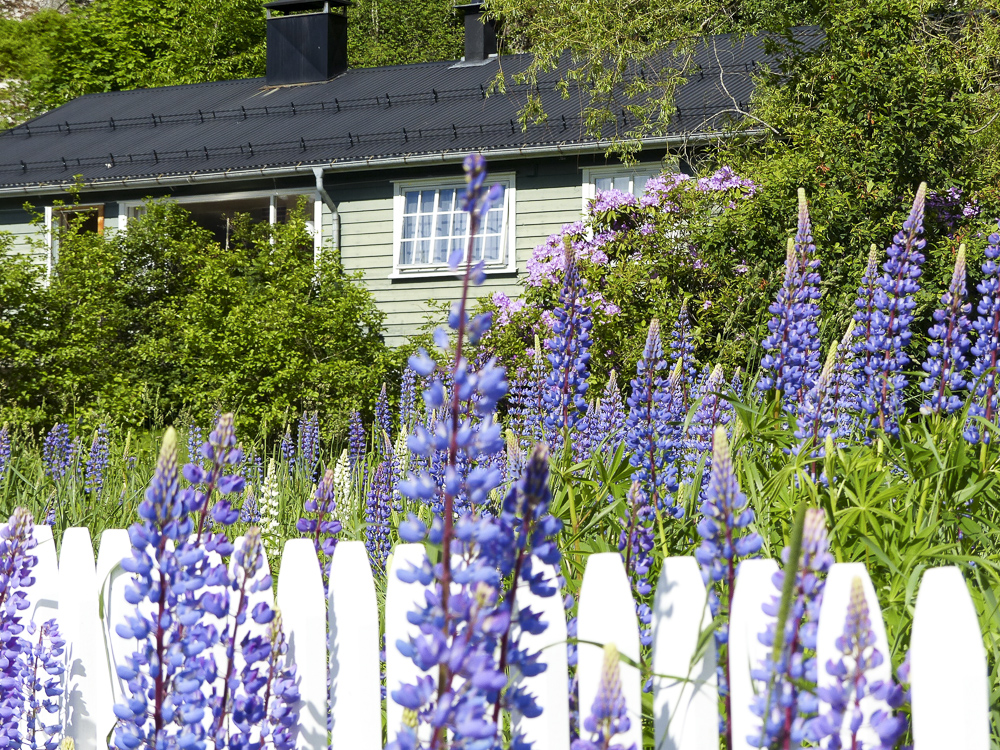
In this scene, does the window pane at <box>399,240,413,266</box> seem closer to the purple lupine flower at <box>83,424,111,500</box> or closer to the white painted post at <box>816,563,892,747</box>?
the purple lupine flower at <box>83,424,111,500</box>

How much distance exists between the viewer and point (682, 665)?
1.90 meters

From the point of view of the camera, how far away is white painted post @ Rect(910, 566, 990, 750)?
1.69 metres

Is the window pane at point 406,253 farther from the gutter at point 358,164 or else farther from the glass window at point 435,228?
the gutter at point 358,164

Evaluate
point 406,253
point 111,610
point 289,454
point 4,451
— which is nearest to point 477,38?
point 406,253

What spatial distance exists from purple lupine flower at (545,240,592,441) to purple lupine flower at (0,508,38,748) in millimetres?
1509

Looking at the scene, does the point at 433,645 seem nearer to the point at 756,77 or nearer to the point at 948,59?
the point at 948,59

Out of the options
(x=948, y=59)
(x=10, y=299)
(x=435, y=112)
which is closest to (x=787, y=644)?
(x=948, y=59)

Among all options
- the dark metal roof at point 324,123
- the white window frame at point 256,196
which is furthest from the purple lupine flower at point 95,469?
the white window frame at point 256,196

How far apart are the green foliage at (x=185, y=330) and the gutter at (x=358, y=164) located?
1034mm

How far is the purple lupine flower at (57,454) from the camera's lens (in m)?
6.35

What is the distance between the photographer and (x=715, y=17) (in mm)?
10414

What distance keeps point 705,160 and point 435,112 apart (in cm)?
550

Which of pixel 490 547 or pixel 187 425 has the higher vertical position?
pixel 187 425

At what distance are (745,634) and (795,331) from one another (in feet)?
5.37
